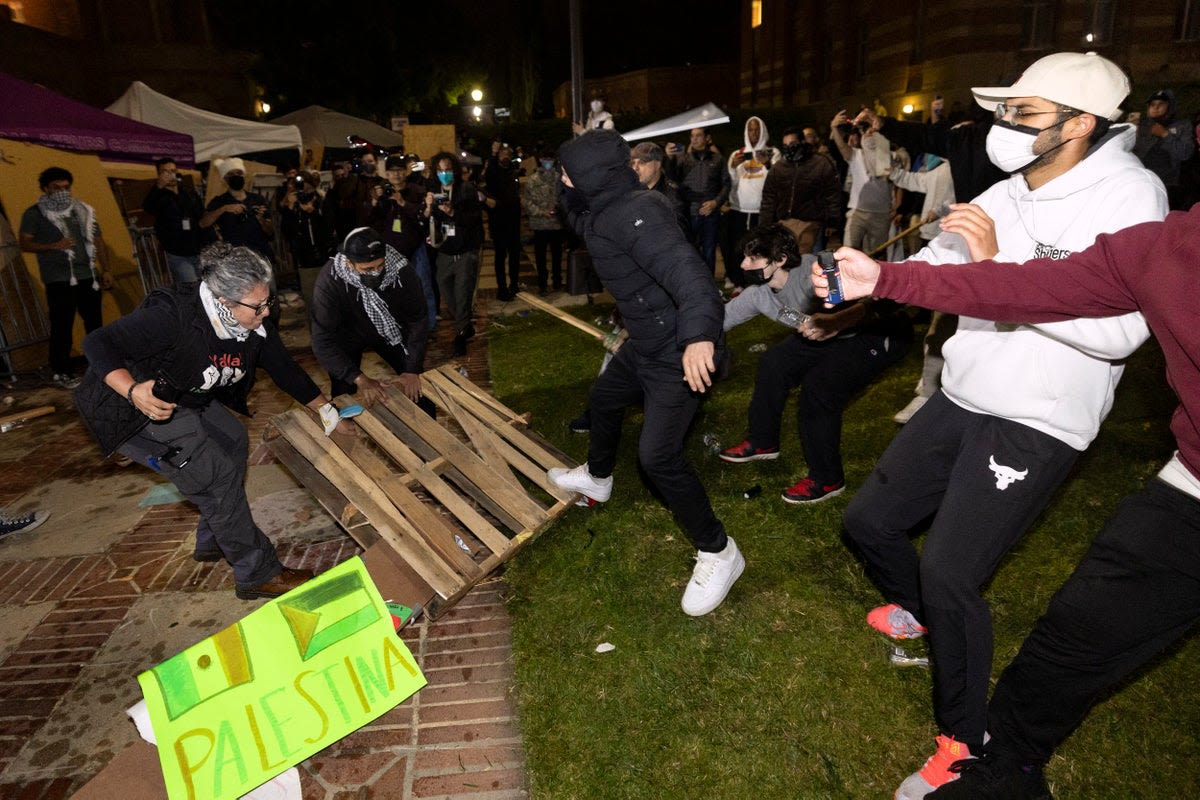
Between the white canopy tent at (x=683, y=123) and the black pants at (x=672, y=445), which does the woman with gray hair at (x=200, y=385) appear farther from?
the white canopy tent at (x=683, y=123)

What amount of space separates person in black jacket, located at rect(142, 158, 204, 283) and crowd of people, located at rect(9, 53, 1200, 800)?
5142 mm

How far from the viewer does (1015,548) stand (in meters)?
3.97

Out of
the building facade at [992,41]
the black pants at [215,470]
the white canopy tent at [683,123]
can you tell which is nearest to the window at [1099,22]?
the building facade at [992,41]

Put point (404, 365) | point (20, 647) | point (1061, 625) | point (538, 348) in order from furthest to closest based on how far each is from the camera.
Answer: point (538, 348) < point (404, 365) < point (20, 647) < point (1061, 625)

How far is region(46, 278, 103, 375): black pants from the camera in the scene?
7621mm

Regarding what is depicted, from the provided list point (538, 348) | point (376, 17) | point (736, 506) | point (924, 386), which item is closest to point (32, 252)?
point (538, 348)

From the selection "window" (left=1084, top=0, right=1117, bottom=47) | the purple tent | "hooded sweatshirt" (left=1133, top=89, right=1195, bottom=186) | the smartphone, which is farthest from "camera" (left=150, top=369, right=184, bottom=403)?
"window" (left=1084, top=0, right=1117, bottom=47)

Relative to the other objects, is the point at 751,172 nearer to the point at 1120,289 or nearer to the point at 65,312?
the point at 1120,289

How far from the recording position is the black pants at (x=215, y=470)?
3404 mm

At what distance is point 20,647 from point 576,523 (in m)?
3.08

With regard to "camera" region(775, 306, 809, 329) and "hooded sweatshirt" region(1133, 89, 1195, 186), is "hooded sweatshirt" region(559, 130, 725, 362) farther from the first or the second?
"hooded sweatshirt" region(1133, 89, 1195, 186)

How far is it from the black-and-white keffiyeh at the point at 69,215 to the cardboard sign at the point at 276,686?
6709 millimetres

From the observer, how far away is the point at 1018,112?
2.34 meters

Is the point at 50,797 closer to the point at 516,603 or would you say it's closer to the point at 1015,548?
Result: the point at 516,603
